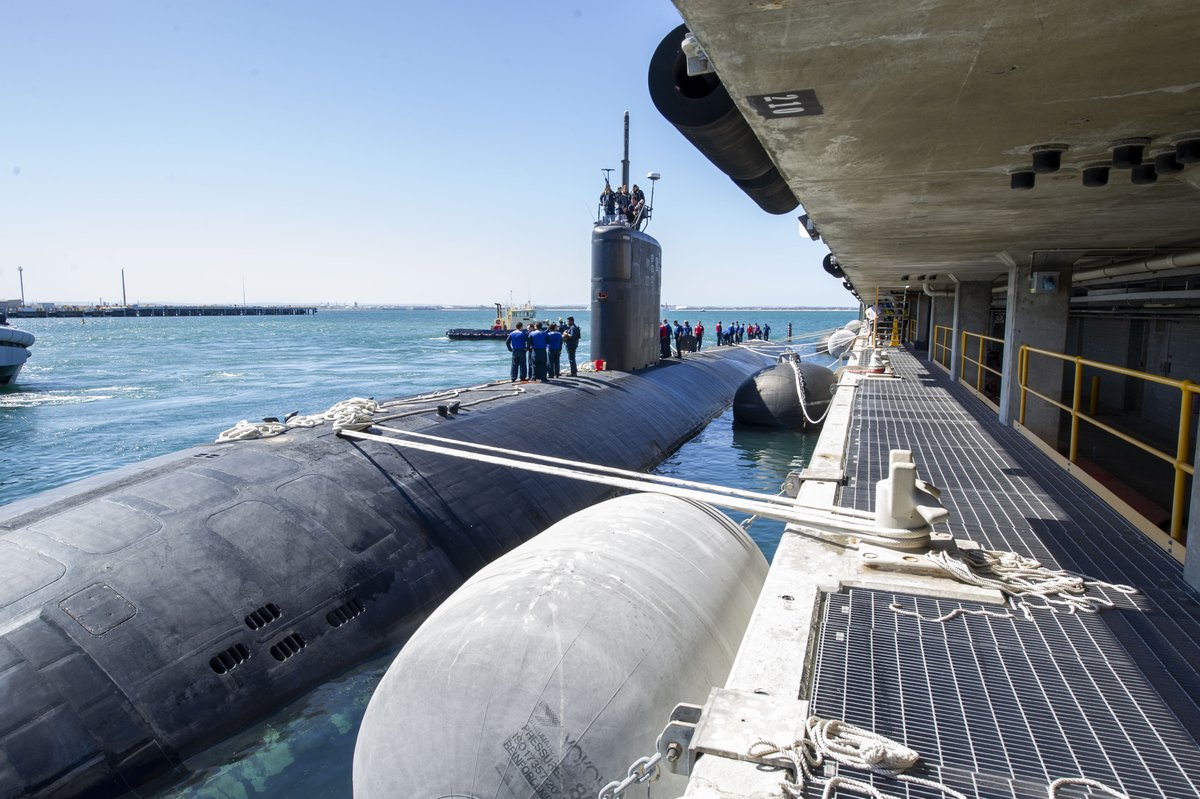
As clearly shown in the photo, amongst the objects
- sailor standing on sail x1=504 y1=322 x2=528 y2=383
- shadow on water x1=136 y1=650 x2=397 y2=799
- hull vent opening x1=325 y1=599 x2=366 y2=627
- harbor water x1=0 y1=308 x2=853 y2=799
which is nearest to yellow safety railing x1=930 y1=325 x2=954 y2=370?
harbor water x1=0 y1=308 x2=853 y2=799

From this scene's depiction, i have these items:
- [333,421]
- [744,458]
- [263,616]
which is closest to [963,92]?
Answer: [263,616]

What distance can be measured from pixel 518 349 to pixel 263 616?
34.3 ft

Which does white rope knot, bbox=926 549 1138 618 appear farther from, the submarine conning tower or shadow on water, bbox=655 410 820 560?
the submarine conning tower

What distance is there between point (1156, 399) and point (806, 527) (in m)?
14.2

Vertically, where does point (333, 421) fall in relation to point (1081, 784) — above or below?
above

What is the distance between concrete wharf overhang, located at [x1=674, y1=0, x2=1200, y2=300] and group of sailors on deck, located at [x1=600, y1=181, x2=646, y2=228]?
1135 centimetres

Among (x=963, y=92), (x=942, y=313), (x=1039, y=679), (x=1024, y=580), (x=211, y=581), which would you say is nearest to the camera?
(x=1039, y=679)

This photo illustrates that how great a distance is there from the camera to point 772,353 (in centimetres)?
3791

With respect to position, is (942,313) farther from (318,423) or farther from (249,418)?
(249,418)

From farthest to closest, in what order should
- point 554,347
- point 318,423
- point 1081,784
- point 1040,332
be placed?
point 554,347, point 1040,332, point 318,423, point 1081,784

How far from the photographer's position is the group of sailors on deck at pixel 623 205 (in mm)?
18797

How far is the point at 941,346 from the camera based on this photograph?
24984 millimetres

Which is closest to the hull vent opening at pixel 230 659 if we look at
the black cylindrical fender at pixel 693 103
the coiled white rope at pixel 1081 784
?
the black cylindrical fender at pixel 693 103

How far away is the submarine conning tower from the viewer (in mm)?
18141
